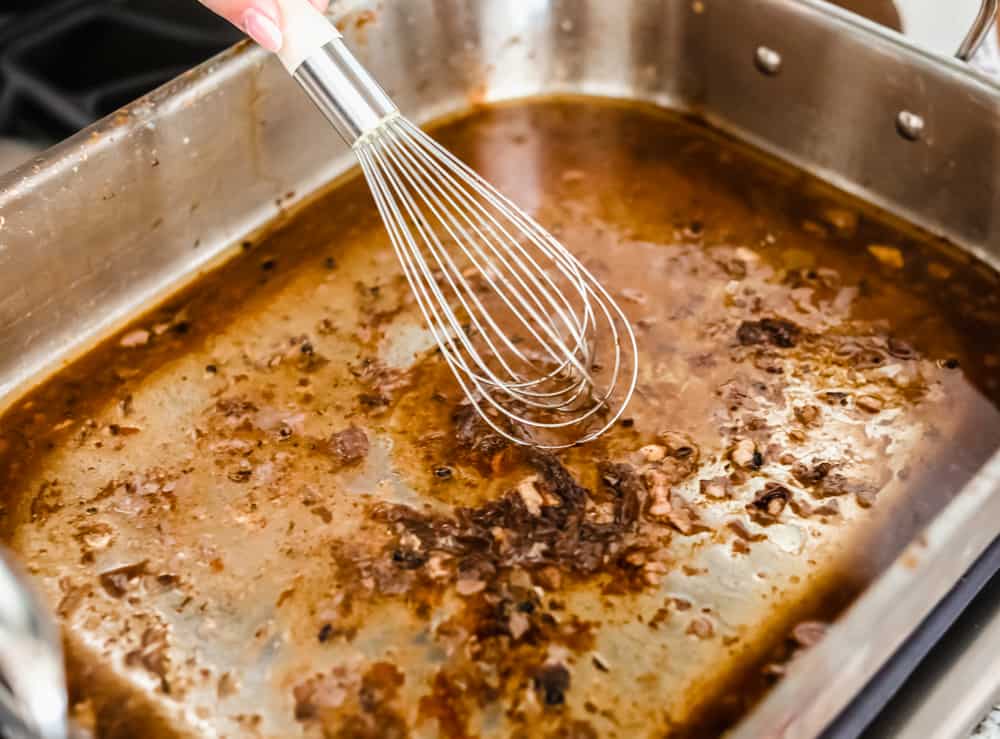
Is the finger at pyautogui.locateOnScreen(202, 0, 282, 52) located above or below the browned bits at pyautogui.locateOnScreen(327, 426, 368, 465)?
above

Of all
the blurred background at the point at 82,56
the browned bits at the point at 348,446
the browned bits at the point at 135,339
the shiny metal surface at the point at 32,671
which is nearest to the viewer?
the shiny metal surface at the point at 32,671

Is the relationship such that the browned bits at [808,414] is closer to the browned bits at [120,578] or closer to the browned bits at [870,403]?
the browned bits at [870,403]

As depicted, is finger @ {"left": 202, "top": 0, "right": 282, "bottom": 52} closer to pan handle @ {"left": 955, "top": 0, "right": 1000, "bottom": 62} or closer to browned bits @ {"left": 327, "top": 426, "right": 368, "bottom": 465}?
browned bits @ {"left": 327, "top": 426, "right": 368, "bottom": 465}

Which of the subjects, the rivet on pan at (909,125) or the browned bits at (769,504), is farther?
the rivet on pan at (909,125)

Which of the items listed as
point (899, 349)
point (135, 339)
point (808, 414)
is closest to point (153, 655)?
point (135, 339)

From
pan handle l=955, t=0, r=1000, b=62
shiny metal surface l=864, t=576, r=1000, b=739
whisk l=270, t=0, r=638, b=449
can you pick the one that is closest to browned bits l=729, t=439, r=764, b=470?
whisk l=270, t=0, r=638, b=449

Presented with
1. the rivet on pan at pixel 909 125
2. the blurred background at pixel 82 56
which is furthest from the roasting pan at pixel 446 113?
the blurred background at pixel 82 56

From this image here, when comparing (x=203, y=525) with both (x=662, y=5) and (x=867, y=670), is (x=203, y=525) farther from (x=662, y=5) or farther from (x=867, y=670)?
(x=662, y=5)
